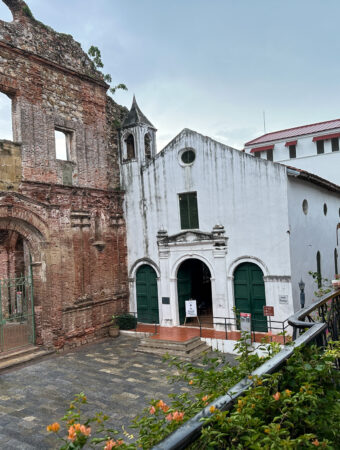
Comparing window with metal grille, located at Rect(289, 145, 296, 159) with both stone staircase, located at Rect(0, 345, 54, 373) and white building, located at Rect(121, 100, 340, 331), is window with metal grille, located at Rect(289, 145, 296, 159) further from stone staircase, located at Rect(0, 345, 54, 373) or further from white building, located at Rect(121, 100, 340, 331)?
stone staircase, located at Rect(0, 345, 54, 373)

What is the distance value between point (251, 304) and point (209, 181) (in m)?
5.24

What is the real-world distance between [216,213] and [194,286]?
20.5 feet

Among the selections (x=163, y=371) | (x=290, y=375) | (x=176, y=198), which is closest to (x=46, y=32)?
(x=176, y=198)

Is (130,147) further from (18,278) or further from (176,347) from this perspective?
(176,347)

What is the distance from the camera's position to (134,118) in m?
17.7

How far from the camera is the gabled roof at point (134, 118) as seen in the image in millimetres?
17562

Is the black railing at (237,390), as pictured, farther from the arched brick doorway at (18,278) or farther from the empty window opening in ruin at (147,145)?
the empty window opening in ruin at (147,145)

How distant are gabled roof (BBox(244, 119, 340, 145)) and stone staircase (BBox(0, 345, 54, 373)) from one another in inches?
899

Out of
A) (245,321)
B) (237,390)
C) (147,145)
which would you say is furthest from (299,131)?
(237,390)

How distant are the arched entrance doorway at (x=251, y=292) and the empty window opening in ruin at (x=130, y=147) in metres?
7.44

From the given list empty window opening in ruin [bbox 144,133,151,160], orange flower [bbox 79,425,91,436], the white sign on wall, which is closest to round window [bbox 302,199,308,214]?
the white sign on wall

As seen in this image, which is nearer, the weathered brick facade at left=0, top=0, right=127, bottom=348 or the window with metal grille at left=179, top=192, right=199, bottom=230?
the weathered brick facade at left=0, top=0, right=127, bottom=348

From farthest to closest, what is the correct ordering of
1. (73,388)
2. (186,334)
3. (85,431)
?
(186,334) → (73,388) → (85,431)

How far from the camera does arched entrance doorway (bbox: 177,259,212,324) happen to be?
1681cm
